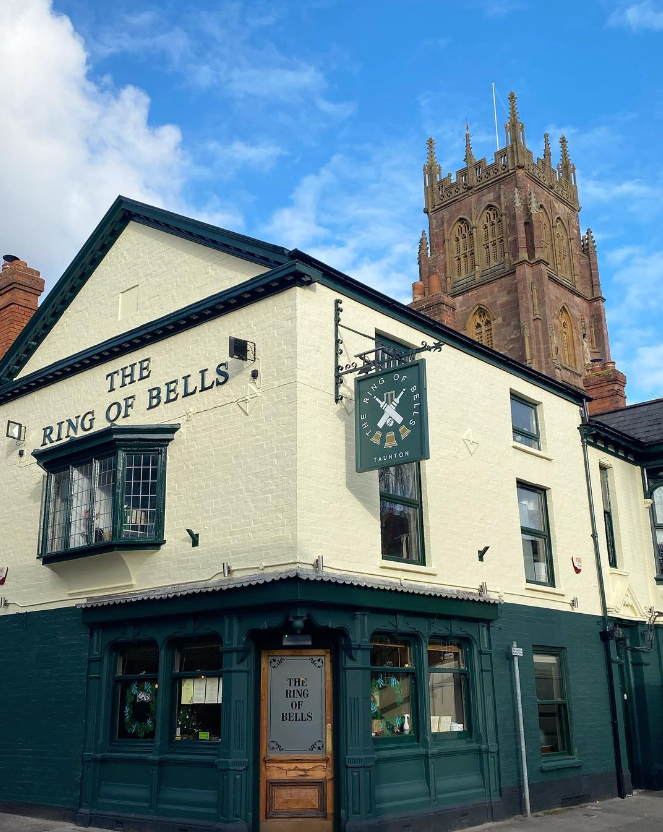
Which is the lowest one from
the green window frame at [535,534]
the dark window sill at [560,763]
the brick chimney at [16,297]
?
the dark window sill at [560,763]

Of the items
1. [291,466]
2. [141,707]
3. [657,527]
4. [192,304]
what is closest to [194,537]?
[291,466]

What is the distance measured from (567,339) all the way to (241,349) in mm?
58919

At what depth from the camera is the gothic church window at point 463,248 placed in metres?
70.3

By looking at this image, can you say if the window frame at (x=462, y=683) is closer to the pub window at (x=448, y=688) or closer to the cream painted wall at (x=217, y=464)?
the pub window at (x=448, y=688)

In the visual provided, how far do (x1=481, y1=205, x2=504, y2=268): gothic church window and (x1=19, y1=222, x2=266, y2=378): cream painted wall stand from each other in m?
54.3

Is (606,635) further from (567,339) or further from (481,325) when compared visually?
(567,339)

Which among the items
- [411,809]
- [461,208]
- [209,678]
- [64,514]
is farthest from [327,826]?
[461,208]

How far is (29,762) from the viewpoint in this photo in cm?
1555

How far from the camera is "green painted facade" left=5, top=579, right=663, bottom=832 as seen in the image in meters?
12.4

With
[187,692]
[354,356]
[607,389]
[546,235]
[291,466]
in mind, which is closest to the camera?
[291,466]

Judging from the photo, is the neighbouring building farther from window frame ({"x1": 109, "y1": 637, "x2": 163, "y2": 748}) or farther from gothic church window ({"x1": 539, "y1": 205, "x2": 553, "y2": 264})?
gothic church window ({"x1": 539, "y1": 205, "x2": 553, "y2": 264})

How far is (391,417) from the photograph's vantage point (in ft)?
43.1

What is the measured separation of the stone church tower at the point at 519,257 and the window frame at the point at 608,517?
41623 mm

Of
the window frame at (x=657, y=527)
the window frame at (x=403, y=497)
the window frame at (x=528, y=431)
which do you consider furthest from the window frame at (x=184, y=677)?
the window frame at (x=657, y=527)
